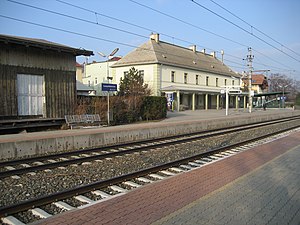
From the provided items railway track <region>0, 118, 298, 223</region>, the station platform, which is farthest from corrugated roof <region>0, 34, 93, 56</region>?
railway track <region>0, 118, 298, 223</region>

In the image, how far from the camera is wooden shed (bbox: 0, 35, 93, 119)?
50.2ft

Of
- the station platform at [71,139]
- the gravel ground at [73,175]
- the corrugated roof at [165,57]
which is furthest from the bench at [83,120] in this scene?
the corrugated roof at [165,57]

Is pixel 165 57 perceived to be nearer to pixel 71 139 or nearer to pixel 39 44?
pixel 39 44

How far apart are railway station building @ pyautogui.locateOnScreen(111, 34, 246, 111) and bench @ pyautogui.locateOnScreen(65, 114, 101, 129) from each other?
2298 centimetres

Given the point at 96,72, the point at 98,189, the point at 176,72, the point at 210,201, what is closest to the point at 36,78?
the point at 98,189

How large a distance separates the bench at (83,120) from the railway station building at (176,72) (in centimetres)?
2298

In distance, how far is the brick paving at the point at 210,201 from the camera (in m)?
4.32

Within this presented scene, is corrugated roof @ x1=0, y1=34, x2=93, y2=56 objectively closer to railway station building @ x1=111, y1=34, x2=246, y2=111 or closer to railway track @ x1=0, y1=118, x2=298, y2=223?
railway track @ x1=0, y1=118, x2=298, y2=223

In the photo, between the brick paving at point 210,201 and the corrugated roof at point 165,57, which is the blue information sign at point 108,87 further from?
the corrugated roof at point 165,57

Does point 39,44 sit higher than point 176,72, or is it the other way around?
point 176,72

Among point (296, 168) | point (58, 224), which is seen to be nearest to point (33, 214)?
point (58, 224)

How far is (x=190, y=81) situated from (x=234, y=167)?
1670 inches

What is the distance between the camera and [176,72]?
45812 mm

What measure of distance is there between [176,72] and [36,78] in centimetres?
3141
